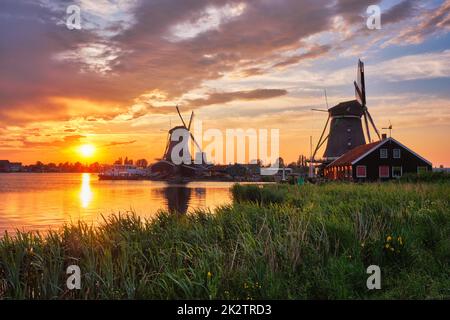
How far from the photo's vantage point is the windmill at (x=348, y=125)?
59750 millimetres

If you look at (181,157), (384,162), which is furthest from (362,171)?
(181,157)

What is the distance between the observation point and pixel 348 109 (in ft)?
198

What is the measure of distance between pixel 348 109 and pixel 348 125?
2.42 metres

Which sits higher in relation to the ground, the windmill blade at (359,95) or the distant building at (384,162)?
the windmill blade at (359,95)

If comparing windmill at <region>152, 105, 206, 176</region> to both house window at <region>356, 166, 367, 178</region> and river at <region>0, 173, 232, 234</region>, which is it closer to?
river at <region>0, 173, 232, 234</region>

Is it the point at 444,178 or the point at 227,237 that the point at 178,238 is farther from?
the point at 444,178

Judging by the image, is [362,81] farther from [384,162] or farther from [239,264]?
[239,264]

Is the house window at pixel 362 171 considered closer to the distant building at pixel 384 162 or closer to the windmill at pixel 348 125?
the distant building at pixel 384 162

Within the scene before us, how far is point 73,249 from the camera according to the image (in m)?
9.01

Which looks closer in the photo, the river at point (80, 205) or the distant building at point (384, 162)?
the river at point (80, 205)

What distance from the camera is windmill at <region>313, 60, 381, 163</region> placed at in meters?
59.8

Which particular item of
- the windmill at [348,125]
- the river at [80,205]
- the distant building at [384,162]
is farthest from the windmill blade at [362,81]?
the river at [80,205]

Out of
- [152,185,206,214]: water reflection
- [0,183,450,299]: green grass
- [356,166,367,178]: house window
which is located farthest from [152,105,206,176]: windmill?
[0,183,450,299]: green grass
